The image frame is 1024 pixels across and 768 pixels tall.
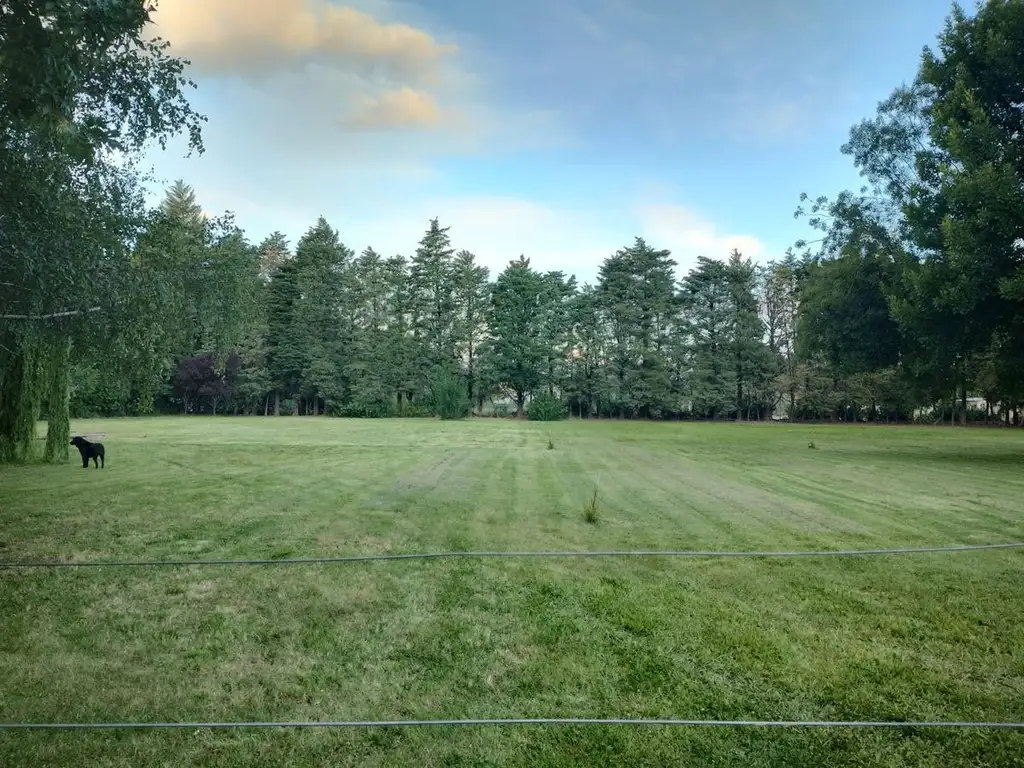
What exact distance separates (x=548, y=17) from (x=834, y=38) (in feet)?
18.4

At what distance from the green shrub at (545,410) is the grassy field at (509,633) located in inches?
1201

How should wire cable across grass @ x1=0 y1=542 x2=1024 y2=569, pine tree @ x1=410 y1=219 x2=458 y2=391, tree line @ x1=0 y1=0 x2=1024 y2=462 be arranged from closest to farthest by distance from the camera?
wire cable across grass @ x1=0 y1=542 x2=1024 y2=569 → tree line @ x1=0 y1=0 x2=1024 y2=462 → pine tree @ x1=410 y1=219 x2=458 y2=391

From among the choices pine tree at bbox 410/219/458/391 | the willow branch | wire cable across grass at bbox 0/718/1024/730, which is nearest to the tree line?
the willow branch

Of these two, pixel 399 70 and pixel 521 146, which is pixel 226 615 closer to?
pixel 399 70

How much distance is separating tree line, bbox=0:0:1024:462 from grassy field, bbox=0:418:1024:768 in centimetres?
309

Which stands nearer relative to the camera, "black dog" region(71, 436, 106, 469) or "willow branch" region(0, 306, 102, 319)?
"willow branch" region(0, 306, 102, 319)

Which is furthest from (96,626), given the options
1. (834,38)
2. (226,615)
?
(834,38)

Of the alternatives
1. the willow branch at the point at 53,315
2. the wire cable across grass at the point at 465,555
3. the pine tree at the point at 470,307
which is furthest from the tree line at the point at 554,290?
the wire cable across grass at the point at 465,555

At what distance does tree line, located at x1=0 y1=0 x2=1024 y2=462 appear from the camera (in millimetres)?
6535

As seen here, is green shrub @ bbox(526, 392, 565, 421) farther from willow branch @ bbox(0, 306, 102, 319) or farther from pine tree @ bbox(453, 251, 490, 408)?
willow branch @ bbox(0, 306, 102, 319)

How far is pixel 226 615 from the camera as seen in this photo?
3572 millimetres

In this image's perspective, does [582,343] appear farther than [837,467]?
Yes

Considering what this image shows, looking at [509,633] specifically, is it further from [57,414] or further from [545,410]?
[545,410]

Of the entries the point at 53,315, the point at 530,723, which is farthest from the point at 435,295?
the point at 530,723
